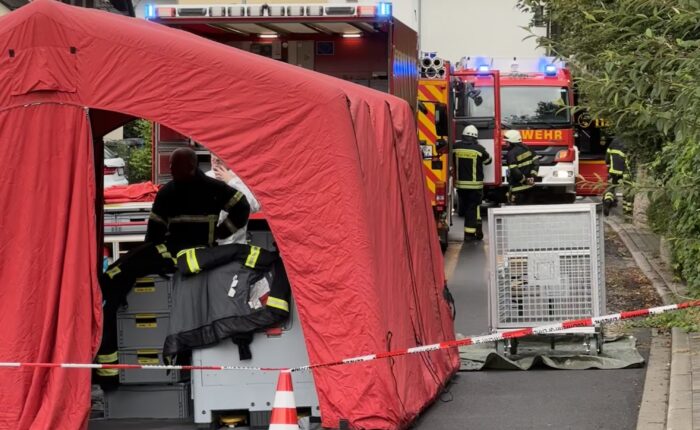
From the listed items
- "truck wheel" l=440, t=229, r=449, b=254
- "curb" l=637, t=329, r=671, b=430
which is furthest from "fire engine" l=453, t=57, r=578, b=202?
"curb" l=637, t=329, r=671, b=430

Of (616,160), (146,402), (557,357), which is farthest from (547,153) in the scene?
(146,402)

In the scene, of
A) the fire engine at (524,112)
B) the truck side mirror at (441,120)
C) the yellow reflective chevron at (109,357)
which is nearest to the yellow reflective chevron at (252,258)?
the yellow reflective chevron at (109,357)

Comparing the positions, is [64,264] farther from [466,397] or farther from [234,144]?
[466,397]

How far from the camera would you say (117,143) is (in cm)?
2753

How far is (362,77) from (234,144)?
6.47m

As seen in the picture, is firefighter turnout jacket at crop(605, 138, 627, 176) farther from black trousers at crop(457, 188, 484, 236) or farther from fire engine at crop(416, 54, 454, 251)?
fire engine at crop(416, 54, 454, 251)

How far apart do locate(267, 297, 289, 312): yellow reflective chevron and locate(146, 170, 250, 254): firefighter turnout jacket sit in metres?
1.10

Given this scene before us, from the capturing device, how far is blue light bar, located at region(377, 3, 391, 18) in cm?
1285


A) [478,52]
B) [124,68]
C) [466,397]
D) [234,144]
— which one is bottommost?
[466,397]

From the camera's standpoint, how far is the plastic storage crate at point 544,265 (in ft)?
33.3

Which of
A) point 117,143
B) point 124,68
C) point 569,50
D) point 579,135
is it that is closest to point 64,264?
point 124,68

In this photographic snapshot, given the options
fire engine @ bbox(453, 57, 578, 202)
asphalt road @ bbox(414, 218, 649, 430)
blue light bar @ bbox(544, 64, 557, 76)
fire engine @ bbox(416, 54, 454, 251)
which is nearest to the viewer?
asphalt road @ bbox(414, 218, 649, 430)

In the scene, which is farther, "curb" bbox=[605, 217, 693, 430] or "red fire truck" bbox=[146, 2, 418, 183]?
"red fire truck" bbox=[146, 2, 418, 183]

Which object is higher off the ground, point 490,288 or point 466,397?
point 490,288
